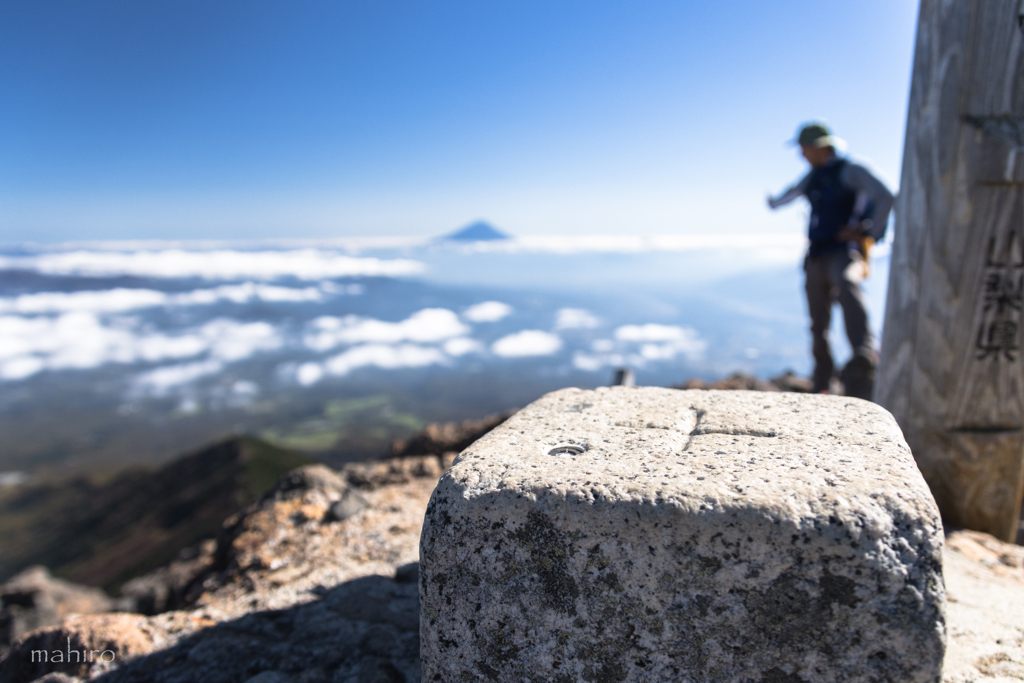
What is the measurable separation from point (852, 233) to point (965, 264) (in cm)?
250

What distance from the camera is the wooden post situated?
4191mm

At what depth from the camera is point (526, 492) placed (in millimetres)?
2352

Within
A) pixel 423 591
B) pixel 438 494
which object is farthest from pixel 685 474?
pixel 423 591

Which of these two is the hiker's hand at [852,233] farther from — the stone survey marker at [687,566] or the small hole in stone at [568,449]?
the small hole in stone at [568,449]

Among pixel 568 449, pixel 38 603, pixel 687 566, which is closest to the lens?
pixel 687 566

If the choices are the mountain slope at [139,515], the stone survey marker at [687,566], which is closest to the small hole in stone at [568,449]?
the stone survey marker at [687,566]

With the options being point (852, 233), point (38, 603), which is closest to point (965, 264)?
point (852, 233)

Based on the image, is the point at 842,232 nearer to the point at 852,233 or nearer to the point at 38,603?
the point at 852,233

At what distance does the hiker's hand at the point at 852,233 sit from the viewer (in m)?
6.75

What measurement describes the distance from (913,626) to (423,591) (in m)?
1.94

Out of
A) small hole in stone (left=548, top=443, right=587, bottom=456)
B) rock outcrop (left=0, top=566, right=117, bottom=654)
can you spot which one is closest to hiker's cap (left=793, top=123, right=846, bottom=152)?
small hole in stone (left=548, top=443, right=587, bottom=456)

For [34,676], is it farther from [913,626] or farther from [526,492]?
[913,626]

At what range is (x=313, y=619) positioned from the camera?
4.06 metres

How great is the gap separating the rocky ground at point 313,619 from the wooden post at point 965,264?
0.63 metres
